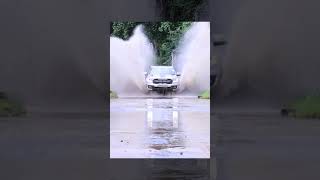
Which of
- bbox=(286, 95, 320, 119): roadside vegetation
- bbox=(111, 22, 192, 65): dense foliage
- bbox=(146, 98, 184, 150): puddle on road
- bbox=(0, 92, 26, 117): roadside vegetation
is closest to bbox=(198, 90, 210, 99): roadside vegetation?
bbox=(146, 98, 184, 150): puddle on road

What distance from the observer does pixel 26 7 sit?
Result: 6.56 meters

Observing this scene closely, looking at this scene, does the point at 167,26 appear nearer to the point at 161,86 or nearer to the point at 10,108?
the point at 161,86

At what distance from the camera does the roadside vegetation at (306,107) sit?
677cm

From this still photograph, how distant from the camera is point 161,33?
675 centimetres

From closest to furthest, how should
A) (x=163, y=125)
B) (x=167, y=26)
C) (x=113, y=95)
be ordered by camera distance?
(x=167, y=26) < (x=113, y=95) < (x=163, y=125)

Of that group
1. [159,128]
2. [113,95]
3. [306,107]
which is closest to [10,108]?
[113,95]

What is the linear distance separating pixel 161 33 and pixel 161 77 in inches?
19.6

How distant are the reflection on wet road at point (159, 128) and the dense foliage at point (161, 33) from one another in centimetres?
51

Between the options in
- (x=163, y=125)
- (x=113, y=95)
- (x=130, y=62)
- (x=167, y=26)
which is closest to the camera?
(x=167, y=26)

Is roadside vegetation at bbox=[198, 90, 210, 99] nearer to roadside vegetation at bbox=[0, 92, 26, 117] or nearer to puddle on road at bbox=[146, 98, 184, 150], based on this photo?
puddle on road at bbox=[146, 98, 184, 150]

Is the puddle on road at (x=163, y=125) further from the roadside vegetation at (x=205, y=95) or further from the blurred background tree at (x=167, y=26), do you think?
the blurred background tree at (x=167, y=26)

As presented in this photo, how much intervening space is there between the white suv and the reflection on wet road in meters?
0.16

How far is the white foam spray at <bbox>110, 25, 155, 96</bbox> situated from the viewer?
22.1 ft

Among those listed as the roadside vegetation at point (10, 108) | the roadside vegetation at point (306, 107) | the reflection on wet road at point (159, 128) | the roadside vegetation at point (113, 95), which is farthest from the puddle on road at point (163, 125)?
the roadside vegetation at point (10, 108)
